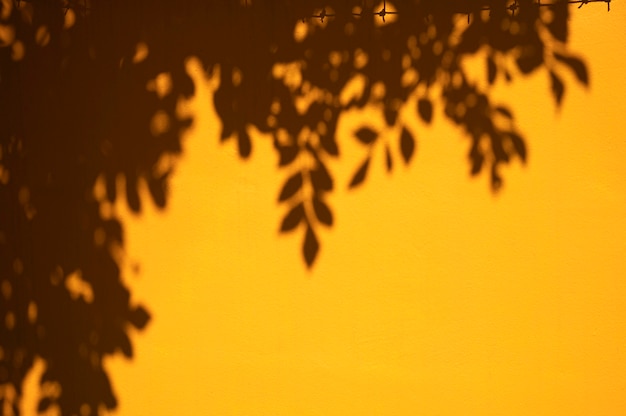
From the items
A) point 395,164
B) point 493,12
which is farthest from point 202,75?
point 493,12

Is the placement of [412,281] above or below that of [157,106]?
below

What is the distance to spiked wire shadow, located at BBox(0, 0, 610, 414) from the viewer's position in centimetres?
343

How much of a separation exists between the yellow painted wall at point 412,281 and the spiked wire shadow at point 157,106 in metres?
0.13

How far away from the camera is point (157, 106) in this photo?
3752 millimetres

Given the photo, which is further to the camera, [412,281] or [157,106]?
[157,106]

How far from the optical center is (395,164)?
11.7ft

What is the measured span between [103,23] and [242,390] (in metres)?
2.68

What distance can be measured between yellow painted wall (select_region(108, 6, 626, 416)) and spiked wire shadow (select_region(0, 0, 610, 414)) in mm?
128

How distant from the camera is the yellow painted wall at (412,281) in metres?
3.38

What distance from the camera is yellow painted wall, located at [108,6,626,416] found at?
3.38 meters

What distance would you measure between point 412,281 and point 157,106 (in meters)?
2.06

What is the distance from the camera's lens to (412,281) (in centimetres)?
362

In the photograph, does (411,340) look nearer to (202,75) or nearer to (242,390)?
(242,390)

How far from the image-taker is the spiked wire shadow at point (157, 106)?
11.3 ft
